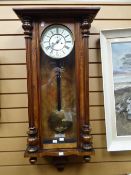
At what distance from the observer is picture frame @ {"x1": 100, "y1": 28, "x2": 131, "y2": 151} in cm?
169

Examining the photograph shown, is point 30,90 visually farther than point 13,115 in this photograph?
No

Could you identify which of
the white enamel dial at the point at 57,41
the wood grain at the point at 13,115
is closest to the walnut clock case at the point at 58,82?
the white enamel dial at the point at 57,41

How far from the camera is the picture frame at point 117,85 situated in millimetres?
1688

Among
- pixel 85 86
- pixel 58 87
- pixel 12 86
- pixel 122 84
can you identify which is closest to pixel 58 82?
pixel 58 87

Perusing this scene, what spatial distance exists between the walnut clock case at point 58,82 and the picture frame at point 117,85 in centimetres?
22

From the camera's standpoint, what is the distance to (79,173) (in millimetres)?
1712

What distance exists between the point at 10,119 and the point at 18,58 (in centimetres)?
38

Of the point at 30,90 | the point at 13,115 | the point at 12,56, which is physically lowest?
the point at 13,115

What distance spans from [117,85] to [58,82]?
40cm

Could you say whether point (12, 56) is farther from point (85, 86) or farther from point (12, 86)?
point (85, 86)

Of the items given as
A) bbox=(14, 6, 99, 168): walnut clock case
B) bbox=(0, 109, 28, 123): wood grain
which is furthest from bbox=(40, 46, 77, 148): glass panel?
bbox=(0, 109, 28, 123): wood grain

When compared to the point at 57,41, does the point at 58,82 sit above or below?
below

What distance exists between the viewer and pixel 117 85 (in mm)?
1708

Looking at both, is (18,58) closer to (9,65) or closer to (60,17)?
(9,65)
